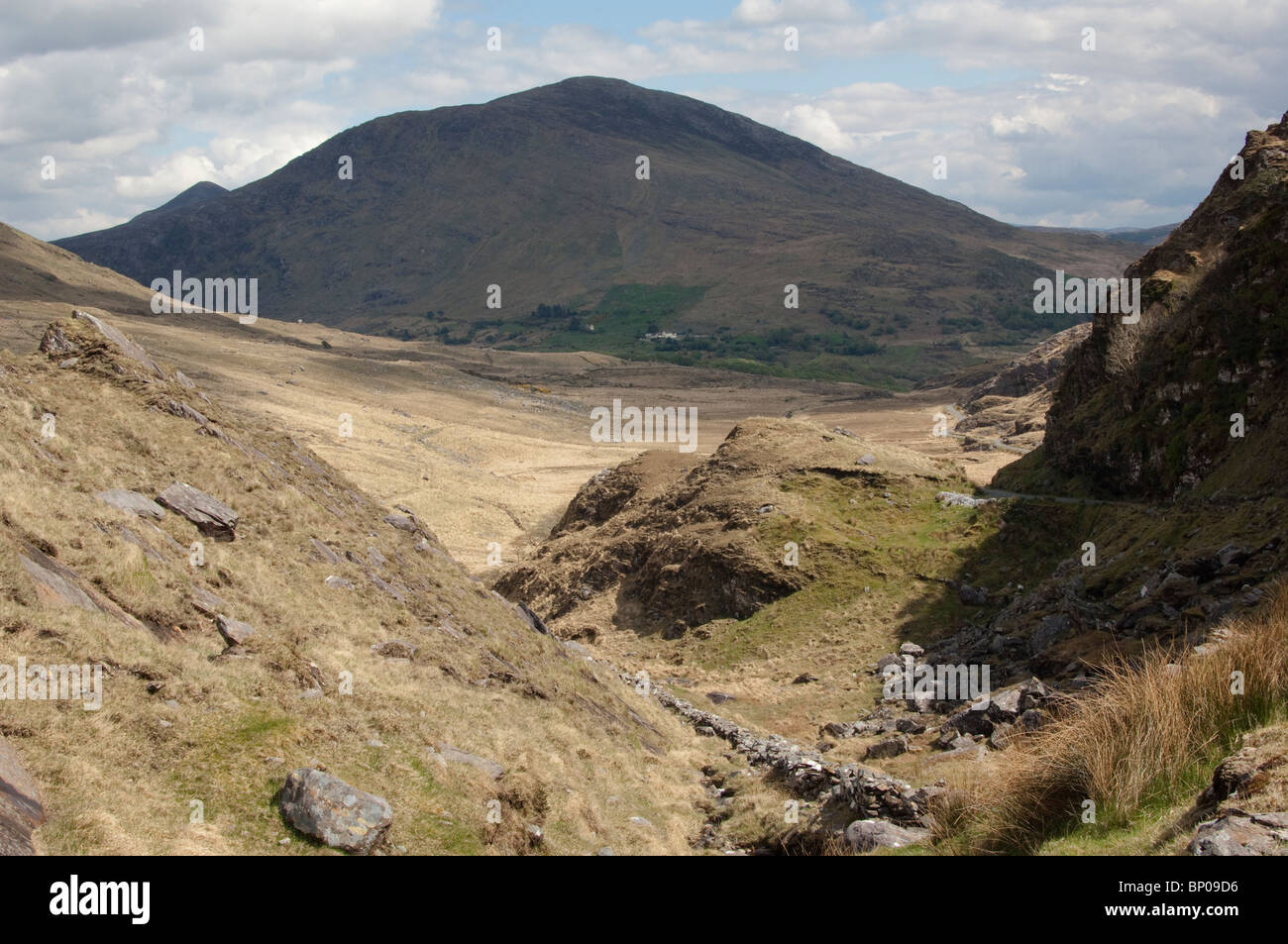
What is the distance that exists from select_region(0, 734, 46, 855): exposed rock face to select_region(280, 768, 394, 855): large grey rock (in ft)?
7.26

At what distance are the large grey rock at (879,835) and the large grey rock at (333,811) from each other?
4.91 metres

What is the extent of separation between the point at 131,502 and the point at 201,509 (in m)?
1.26

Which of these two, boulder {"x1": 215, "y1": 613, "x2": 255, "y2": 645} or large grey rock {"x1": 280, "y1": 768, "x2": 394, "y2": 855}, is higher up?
boulder {"x1": 215, "y1": 613, "x2": 255, "y2": 645}

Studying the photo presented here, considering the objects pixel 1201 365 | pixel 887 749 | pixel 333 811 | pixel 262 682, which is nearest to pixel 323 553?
pixel 262 682

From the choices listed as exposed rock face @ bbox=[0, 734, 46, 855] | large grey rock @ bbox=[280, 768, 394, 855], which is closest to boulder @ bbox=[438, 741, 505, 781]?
large grey rock @ bbox=[280, 768, 394, 855]

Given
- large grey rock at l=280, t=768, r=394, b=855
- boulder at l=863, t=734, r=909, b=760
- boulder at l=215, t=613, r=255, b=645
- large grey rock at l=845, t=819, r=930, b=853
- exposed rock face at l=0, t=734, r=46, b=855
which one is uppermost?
boulder at l=215, t=613, r=255, b=645

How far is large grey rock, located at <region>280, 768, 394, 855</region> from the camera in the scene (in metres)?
9.47

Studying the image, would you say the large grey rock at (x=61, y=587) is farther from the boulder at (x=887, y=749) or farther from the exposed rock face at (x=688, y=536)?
the exposed rock face at (x=688, y=536)

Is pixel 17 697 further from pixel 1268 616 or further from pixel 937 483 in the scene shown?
pixel 937 483

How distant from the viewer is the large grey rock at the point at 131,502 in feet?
49.0

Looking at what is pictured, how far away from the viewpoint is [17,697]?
31.1 feet

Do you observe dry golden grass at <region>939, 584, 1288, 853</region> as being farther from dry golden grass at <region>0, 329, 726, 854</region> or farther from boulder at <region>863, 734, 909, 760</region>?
boulder at <region>863, 734, 909, 760</region>
